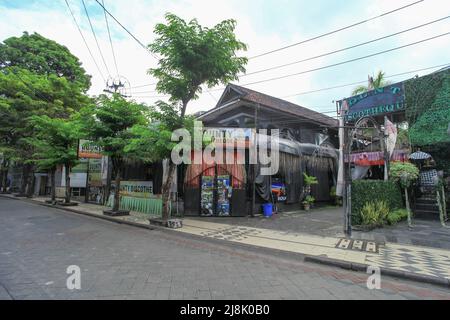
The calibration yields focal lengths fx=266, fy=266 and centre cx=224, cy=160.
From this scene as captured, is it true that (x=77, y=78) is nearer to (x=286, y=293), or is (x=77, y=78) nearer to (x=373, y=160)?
(x=373, y=160)

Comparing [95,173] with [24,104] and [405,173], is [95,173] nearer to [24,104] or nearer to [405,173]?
[24,104]

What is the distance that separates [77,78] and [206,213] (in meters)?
24.0

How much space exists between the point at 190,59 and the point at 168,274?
749cm

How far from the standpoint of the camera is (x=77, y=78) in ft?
91.8

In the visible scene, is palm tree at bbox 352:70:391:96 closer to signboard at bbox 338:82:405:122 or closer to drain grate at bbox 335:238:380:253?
signboard at bbox 338:82:405:122

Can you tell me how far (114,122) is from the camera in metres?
12.7

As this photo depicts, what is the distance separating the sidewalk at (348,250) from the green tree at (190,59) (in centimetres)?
282

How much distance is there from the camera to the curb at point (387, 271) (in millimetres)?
5012

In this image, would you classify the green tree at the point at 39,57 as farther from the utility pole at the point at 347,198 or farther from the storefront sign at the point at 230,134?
the utility pole at the point at 347,198

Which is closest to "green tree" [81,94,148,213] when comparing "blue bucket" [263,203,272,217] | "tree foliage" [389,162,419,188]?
"blue bucket" [263,203,272,217]

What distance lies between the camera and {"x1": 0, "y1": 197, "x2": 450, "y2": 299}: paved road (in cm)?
411

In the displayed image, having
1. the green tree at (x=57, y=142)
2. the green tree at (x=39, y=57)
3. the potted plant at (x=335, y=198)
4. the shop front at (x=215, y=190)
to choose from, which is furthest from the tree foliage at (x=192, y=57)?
the green tree at (x=39, y=57)

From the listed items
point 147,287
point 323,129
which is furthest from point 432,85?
point 147,287

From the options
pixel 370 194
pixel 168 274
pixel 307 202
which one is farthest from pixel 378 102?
pixel 168 274
